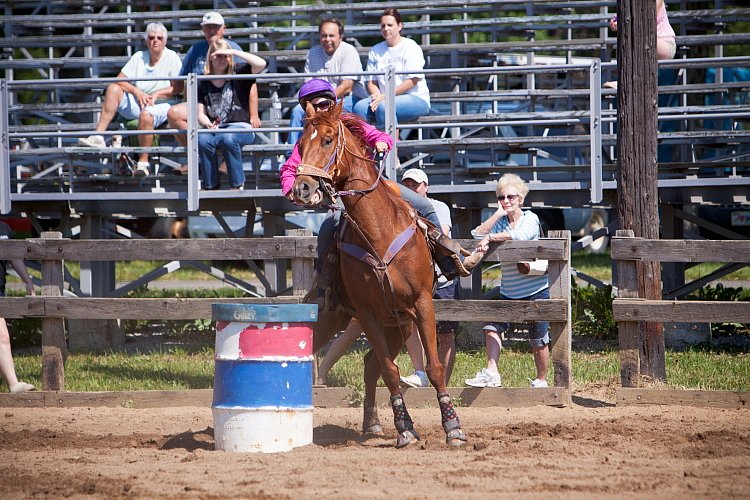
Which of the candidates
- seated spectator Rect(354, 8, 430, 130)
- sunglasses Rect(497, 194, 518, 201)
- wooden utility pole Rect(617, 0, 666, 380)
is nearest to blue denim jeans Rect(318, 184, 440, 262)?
sunglasses Rect(497, 194, 518, 201)

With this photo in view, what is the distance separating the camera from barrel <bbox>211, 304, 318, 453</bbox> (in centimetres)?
717

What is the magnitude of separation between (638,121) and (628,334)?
86.4 inches

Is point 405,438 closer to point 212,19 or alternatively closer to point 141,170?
point 141,170

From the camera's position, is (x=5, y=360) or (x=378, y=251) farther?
(x=5, y=360)

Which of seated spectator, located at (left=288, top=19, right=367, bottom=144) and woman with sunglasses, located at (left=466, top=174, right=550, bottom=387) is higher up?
seated spectator, located at (left=288, top=19, right=367, bottom=144)

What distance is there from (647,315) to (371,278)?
287cm

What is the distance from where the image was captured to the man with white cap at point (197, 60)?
1219 centimetres

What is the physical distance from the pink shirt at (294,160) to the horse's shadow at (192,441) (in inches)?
82.5

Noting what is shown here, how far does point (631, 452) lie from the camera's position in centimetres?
697

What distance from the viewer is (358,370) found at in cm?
1083

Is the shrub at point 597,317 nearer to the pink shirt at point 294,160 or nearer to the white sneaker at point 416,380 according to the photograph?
the white sneaker at point 416,380

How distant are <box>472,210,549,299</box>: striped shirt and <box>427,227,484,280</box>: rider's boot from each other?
1.05 meters

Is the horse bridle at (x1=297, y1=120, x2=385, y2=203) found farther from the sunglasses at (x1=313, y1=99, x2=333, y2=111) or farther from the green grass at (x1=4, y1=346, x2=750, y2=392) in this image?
the green grass at (x1=4, y1=346, x2=750, y2=392)

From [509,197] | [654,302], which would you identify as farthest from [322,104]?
[654,302]
